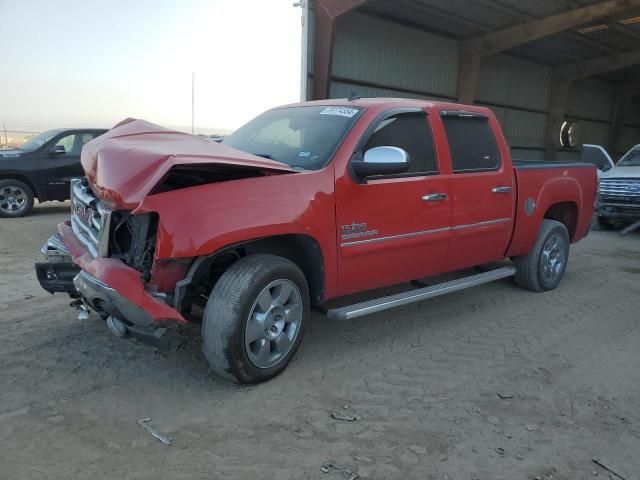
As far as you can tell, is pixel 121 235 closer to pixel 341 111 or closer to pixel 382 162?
pixel 382 162

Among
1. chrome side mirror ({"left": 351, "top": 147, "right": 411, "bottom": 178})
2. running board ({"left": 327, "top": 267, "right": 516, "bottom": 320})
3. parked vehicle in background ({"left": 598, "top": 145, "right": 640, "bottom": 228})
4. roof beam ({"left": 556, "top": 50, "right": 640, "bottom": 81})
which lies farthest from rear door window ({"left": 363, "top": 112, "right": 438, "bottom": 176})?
roof beam ({"left": 556, "top": 50, "right": 640, "bottom": 81})

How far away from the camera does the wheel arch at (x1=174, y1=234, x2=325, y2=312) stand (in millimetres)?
3296

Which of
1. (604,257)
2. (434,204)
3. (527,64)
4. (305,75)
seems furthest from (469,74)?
(434,204)

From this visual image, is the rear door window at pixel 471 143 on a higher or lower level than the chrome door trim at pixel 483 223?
higher

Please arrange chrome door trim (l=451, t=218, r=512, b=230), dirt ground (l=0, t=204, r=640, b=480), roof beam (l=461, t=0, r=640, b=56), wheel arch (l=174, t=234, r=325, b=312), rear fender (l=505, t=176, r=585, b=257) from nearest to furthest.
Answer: dirt ground (l=0, t=204, r=640, b=480) → wheel arch (l=174, t=234, r=325, b=312) → chrome door trim (l=451, t=218, r=512, b=230) → rear fender (l=505, t=176, r=585, b=257) → roof beam (l=461, t=0, r=640, b=56)

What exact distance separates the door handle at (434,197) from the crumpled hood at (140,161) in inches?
51.1

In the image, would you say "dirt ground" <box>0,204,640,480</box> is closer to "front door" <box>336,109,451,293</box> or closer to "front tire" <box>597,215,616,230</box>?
"front door" <box>336,109,451,293</box>

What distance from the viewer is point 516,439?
9.74 feet

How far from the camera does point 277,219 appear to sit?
11.1ft

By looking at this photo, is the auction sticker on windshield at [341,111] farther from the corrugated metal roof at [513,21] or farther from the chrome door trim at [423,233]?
the corrugated metal roof at [513,21]

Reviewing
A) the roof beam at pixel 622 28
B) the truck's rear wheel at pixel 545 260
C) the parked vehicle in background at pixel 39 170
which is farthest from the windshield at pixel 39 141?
the roof beam at pixel 622 28

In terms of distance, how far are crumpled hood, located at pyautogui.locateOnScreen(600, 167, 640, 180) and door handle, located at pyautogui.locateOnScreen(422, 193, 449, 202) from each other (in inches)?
288

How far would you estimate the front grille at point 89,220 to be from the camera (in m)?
3.18

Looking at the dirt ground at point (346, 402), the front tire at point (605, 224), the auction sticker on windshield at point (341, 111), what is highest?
the auction sticker on windshield at point (341, 111)
